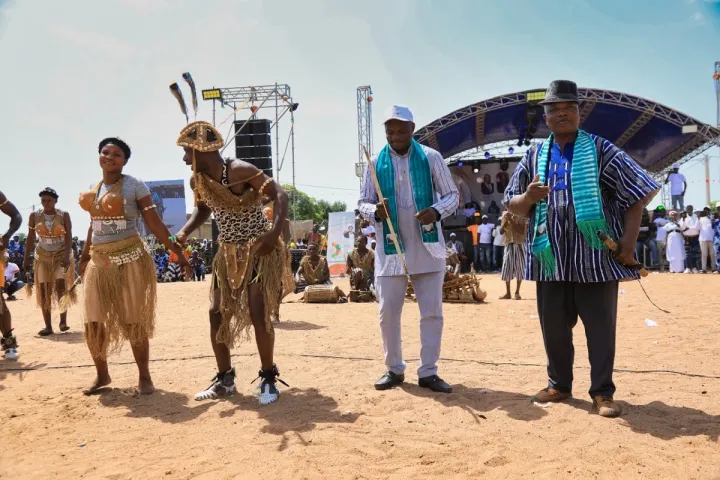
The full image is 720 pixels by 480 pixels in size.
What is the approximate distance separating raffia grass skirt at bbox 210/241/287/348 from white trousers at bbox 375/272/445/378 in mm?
824

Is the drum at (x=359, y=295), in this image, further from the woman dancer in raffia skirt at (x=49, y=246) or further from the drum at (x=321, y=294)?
the woman dancer in raffia skirt at (x=49, y=246)

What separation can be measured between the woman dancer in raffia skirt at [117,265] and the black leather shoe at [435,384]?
1.92 meters

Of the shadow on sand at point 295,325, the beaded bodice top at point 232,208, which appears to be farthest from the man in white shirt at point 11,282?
the beaded bodice top at point 232,208

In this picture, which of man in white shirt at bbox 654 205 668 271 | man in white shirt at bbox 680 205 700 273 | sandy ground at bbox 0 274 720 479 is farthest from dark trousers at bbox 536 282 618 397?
man in white shirt at bbox 654 205 668 271

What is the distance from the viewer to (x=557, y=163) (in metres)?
3.82

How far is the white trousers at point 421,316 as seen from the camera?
439cm

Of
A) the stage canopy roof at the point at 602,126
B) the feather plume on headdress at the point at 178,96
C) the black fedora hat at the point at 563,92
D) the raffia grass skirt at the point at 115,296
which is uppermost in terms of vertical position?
the stage canopy roof at the point at 602,126

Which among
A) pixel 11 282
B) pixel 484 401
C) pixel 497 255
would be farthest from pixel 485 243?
pixel 484 401

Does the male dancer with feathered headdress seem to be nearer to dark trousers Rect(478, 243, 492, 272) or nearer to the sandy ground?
the sandy ground

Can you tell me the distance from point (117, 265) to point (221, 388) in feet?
3.97

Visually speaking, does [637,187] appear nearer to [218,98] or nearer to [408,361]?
[408,361]

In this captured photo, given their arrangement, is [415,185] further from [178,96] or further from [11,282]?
[11,282]

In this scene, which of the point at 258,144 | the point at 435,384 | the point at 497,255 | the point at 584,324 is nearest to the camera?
the point at 584,324

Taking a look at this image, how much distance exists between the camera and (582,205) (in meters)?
3.59
